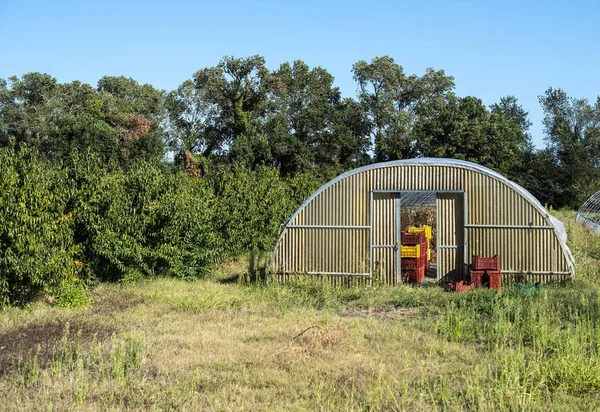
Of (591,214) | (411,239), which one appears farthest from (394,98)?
(411,239)

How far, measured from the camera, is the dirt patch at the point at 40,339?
28.1ft

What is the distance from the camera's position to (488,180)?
52.0 ft

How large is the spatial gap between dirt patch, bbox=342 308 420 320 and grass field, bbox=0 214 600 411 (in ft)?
0.14

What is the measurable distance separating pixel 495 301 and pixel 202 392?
703 centimetres

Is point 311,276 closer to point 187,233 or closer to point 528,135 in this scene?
point 187,233

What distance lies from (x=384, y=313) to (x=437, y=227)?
4371 mm

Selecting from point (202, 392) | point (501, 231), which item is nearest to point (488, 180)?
point (501, 231)

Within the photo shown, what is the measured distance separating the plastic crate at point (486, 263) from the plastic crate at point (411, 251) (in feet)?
7.11

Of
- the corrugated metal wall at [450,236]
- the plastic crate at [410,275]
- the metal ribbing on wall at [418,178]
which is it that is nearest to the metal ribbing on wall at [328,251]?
the metal ribbing on wall at [418,178]

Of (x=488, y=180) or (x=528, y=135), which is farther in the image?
(x=528, y=135)

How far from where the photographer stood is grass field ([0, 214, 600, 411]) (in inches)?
275

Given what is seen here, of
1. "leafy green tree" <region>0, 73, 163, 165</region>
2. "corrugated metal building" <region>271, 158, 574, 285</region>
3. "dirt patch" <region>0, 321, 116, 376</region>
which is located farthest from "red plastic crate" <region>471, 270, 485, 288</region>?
"leafy green tree" <region>0, 73, 163, 165</region>

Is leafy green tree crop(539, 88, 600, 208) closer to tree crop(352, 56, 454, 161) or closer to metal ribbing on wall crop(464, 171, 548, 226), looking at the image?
tree crop(352, 56, 454, 161)

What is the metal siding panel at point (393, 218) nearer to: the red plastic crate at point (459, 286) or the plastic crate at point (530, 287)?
the plastic crate at point (530, 287)
